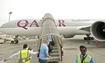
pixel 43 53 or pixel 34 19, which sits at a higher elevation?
pixel 34 19

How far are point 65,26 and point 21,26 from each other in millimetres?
5744

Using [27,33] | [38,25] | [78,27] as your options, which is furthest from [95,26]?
[27,33]

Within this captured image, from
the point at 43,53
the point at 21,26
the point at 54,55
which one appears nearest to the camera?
the point at 43,53

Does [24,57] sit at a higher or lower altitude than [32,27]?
lower

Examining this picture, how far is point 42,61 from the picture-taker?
3.95m

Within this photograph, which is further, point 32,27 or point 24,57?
point 32,27

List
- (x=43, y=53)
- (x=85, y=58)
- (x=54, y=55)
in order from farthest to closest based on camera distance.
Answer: (x=54, y=55)
(x=43, y=53)
(x=85, y=58)

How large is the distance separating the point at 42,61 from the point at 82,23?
13619mm

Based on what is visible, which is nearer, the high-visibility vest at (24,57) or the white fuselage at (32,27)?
the high-visibility vest at (24,57)

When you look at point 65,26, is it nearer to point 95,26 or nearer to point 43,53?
point 95,26

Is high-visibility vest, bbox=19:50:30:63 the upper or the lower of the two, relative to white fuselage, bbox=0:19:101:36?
lower

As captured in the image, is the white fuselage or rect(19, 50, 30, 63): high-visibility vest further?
the white fuselage

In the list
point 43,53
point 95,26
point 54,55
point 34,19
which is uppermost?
point 34,19

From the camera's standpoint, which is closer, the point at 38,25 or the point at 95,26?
the point at 95,26
